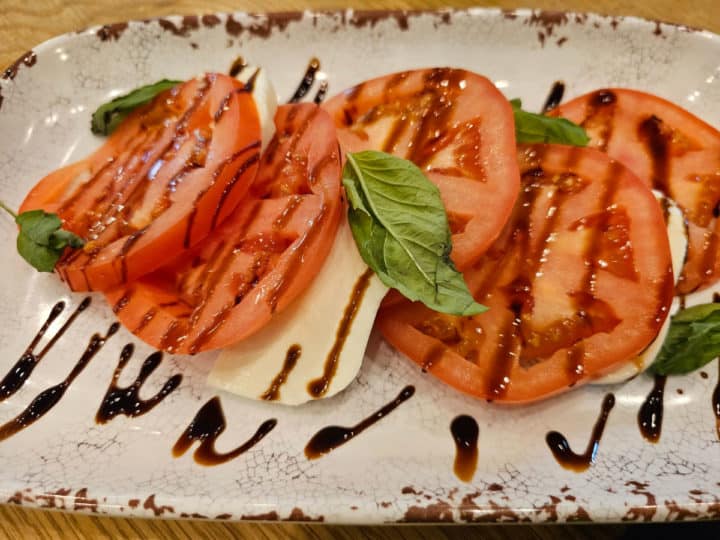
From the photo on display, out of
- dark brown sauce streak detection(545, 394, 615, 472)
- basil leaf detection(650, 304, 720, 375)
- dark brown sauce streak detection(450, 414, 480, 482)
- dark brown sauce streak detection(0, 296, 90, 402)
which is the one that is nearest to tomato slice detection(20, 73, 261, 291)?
dark brown sauce streak detection(0, 296, 90, 402)

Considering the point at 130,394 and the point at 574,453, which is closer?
the point at 574,453

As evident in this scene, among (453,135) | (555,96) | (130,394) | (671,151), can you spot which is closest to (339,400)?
(130,394)

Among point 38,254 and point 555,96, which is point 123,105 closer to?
point 38,254

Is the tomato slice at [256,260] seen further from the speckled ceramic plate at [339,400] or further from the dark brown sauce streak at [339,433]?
the dark brown sauce streak at [339,433]

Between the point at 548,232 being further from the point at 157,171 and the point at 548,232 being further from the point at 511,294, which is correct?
the point at 157,171

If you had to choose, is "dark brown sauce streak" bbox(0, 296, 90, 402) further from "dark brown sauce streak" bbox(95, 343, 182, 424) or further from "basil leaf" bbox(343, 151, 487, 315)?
"basil leaf" bbox(343, 151, 487, 315)

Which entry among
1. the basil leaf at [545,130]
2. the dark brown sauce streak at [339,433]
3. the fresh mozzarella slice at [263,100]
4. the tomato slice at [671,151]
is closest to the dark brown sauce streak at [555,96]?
the tomato slice at [671,151]

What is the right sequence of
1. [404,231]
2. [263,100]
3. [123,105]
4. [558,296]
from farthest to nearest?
[123,105]
[263,100]
[558,296]
[404,231]
